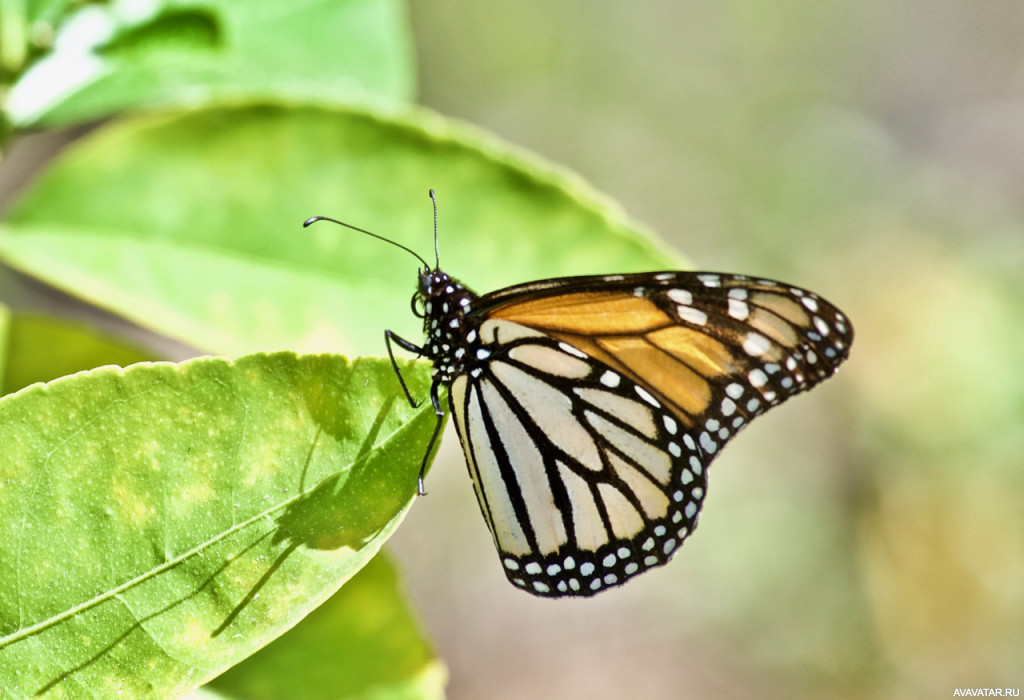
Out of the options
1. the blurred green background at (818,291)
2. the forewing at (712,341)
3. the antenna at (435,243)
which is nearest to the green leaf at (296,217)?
the antenna at (435,243)

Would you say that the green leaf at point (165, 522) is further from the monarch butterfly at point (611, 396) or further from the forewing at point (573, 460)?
the forewing at point (573, 460)

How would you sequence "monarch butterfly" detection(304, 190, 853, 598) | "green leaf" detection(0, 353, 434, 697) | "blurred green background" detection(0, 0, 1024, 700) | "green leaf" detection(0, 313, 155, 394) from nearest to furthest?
"green leaf" detection(0, 353, 434, 697)
"green leaf" detection(0, 313, 155, 394)
"monarch butterfly" detection(304, 190, 853, 598)
"blurred green background" detection(0, 0, 1024, 700)

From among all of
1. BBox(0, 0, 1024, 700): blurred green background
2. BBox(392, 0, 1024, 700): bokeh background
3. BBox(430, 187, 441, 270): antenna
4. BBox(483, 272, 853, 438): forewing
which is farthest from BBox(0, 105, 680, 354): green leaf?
BBox(392, 0, 1024, 700): bokeh background

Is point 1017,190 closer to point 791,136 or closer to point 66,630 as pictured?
point 791,136

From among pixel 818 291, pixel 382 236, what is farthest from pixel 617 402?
pixel 818 291

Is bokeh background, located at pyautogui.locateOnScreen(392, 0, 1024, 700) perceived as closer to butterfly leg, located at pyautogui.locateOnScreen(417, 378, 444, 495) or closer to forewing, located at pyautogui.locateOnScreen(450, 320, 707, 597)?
forewing, located at pyautogui.locateOnScreen(450, 320, 707, 597)

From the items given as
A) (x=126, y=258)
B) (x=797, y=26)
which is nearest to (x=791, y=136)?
(x=797, y=26)
